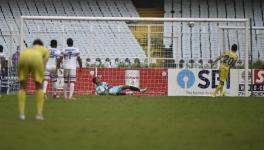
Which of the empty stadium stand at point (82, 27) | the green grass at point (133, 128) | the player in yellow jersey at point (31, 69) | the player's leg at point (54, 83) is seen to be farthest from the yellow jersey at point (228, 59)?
the player in yellow jersey at point (31, 69)

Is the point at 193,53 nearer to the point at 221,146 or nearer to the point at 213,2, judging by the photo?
the point at 213,2

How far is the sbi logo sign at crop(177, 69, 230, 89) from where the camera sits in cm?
2942

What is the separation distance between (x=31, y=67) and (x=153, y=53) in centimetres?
1710

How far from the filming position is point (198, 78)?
2953cm

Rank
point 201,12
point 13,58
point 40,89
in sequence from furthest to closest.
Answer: point 201,12
point 13,58
point 40,89

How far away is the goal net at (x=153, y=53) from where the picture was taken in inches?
1158

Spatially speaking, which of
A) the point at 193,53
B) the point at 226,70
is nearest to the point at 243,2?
the point at 193,53

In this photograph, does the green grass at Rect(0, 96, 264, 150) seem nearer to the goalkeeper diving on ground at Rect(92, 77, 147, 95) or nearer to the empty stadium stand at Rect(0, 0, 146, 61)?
the goalkeeper diving on ground at Rect(92, 77, 147, 95)

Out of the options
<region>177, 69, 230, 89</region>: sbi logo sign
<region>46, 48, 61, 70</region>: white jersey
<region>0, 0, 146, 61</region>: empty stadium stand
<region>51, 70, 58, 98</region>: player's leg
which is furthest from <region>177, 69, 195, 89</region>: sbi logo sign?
<region>46, 48, 61, 70</region>: white jersey

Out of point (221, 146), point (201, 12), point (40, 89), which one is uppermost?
point (201, 12)

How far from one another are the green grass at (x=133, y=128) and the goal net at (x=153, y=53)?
9728 mm

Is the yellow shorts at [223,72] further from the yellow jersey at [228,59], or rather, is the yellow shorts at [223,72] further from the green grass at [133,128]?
the green grass at [133,128]

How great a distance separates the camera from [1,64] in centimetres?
2750

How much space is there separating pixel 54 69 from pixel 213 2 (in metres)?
25.7
